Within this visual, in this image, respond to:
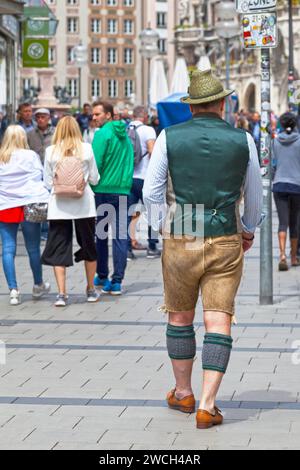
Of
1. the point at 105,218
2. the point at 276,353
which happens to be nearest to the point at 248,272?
the point at 105,218

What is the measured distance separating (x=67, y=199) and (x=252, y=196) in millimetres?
5236

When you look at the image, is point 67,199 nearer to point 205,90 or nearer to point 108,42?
point 205,90

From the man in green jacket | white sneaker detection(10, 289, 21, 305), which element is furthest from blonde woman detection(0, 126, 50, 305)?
the man in green jacket

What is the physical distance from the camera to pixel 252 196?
7699mm

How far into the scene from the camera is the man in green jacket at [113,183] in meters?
13.7

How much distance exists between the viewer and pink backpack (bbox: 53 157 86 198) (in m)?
12.6

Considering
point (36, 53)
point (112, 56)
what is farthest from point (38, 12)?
point (112, 56)

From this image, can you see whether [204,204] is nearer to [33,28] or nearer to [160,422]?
[160,422]

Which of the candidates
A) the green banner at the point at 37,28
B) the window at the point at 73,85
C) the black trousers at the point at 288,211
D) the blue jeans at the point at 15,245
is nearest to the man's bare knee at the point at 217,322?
the blue jeans at the point at 15,245

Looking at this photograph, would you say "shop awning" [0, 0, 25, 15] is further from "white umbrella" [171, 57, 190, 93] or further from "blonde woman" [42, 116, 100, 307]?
"white umbrella" [171, 57, 190, 93]

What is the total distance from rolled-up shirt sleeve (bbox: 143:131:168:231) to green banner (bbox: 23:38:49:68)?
946 inches

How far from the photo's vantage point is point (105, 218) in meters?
→ 13.7

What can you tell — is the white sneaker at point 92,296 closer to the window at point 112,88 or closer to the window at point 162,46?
the window at point 162,46

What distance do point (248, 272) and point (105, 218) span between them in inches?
96.0
